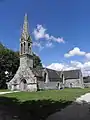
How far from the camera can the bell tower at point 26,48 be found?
47531 mm

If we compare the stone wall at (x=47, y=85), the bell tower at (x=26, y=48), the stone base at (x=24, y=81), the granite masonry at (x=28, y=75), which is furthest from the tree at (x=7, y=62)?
the stone wall at (x=47, y=85)

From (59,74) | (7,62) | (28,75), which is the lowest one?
(28,75)

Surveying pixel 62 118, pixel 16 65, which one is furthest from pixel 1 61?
pixel 62 118

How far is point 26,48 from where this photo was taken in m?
48.4

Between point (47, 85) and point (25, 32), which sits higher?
point (25, 32)

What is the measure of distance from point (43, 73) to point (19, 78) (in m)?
6.79

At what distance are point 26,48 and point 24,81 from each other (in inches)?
316

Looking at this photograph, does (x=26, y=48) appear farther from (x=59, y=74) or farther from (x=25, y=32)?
(x=59, y=74)

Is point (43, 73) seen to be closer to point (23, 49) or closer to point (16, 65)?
point (23, 49)

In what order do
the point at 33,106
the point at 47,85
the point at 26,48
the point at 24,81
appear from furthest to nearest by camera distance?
the point at 47,85, the point at 26,48, the point at 24,81, the point at 33,106

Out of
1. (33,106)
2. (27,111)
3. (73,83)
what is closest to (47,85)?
(73,83)

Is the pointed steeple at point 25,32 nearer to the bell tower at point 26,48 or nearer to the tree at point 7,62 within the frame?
the bell tower at point 26,48

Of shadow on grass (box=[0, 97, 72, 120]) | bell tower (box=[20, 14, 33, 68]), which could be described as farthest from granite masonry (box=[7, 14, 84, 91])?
shadow on grass (box=[0, 97, 72, 120])

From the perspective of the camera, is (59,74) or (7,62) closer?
(7,62)
